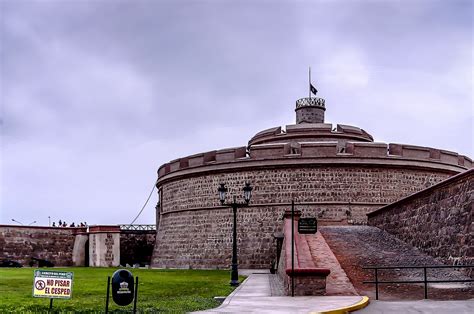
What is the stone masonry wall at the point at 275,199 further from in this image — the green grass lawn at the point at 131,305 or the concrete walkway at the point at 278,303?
the concrete walkway at the point at 278,303

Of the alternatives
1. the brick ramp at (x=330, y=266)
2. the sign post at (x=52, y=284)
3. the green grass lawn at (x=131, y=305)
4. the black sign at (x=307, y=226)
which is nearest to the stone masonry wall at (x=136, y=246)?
the brick ramp at (x=330, y=266)

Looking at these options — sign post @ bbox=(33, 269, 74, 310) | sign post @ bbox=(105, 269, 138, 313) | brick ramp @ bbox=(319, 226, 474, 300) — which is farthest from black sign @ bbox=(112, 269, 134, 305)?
brick ramp @ bbox=(319, 226, 474, 300)

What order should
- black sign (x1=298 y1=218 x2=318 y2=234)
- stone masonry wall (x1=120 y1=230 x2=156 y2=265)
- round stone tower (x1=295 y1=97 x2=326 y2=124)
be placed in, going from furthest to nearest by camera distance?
stone masonry wall (x1=120 y1=230 x2=156 y2=265) → round stone tower (x1=295 y1=97 x2=326 y2=124) → black sign (x1=298 y1=218 x2=318 y2=234)

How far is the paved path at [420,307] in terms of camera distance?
10.4 meters

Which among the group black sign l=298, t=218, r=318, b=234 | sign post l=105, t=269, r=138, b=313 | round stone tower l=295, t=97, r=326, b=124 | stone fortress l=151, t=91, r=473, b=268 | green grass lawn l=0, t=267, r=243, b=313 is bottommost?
green grass lawn l=0, t=267, r=243, b=313

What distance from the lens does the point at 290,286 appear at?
43.3 feet

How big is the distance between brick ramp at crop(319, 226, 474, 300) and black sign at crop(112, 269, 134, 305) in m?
6.15

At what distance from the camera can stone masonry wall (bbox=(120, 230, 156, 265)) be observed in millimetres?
37344

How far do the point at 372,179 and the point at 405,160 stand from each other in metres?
1.82

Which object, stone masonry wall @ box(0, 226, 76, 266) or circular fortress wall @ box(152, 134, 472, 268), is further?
stone masonry wall @ box(0, 226, 76, 266)

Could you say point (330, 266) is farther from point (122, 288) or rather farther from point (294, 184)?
point (294, 184)

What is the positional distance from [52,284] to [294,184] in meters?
20.2

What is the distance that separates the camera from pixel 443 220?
55.1 feet

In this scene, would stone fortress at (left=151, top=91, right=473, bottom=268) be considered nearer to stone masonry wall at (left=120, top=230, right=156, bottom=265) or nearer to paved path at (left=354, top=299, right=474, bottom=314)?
stone masonry wall at (left=120, top=230, right=156, bottom=265)
